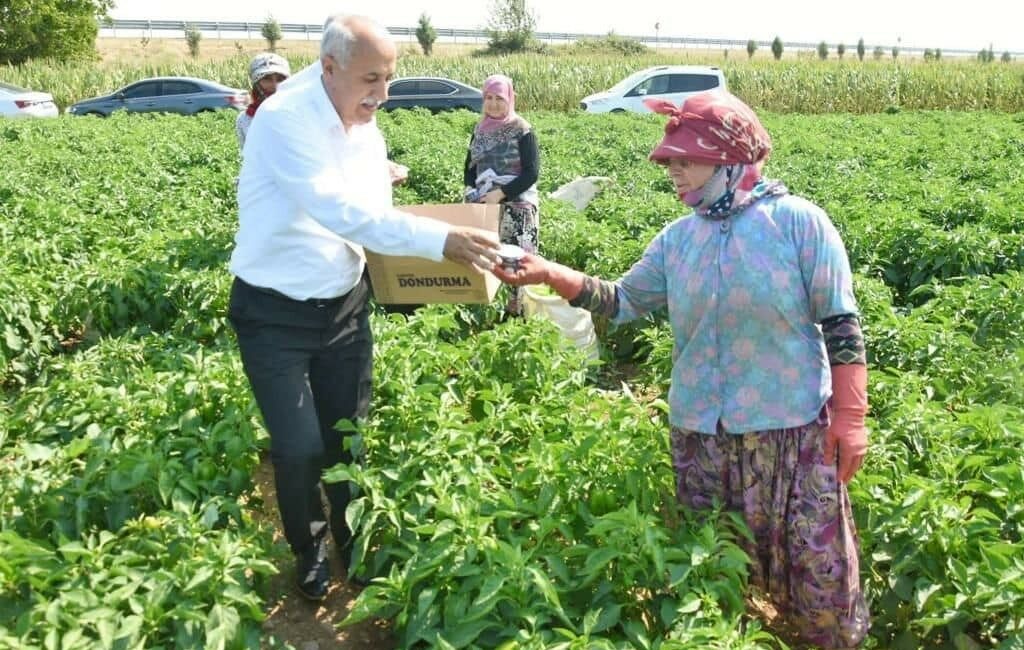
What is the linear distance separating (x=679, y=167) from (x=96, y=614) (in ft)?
6.27

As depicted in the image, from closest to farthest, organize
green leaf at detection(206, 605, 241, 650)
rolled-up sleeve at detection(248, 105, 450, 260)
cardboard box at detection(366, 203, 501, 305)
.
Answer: green leaf at detection(206, 605, 241, 650) < rolled-up sleeve at detection(248, 105, 450, 260) < cardboard box at detection(366, 203, 501, 305)

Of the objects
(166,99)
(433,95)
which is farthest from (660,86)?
(166,99)

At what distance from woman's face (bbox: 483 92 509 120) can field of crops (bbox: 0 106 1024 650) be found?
1.19m

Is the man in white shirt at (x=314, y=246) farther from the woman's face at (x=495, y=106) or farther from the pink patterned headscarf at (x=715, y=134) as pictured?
A: the woman's face at (x=495, y=106)

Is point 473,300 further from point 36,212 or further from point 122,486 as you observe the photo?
point 36,212

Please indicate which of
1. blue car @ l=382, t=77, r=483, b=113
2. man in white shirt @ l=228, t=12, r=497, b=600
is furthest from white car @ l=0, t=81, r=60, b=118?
man in white shirt @ l=228, t=12, r=497, b=600

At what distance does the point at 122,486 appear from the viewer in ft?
9.16

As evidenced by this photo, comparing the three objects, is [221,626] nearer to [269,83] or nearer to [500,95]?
[500,95]

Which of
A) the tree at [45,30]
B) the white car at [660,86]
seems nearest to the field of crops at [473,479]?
the white car at [660,86]

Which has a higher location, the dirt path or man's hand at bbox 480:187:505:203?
man's hand at bbox 480:187:505:203

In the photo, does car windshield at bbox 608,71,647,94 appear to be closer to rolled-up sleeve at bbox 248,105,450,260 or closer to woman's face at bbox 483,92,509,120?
woman's face at bbox 483,92,509,120

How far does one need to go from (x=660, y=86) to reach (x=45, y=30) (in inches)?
932

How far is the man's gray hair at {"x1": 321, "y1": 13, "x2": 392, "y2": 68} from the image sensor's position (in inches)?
97.5

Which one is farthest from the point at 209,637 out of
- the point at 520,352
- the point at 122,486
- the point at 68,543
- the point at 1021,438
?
the point at 1021,438
